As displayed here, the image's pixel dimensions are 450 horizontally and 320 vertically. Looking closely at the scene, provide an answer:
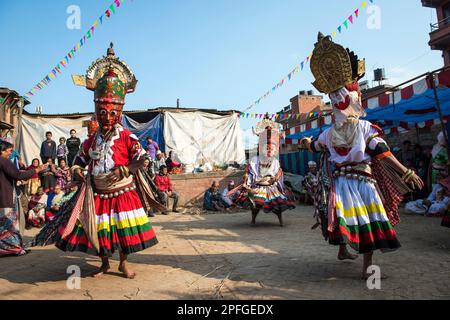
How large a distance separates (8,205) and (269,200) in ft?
16.0

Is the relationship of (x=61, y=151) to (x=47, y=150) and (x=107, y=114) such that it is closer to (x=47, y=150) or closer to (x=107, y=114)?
(x=47, y=150)

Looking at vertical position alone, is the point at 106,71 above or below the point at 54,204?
above

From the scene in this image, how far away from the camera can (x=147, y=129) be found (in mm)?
15789

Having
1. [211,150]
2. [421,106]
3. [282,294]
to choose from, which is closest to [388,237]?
[282,294]

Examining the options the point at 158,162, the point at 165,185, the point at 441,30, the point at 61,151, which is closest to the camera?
the point at 165,185

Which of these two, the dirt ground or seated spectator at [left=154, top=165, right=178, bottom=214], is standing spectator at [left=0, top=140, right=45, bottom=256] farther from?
seated spectator at [left=154, top=165, right=178, bottom=214]

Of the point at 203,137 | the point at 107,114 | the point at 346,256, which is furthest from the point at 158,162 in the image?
the point at 346,256

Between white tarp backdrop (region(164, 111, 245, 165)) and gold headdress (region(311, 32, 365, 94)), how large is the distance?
12341 millimetres

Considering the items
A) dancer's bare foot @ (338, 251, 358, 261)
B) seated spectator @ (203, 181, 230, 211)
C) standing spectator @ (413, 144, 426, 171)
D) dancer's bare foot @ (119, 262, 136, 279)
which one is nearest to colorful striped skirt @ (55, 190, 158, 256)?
dancer's bare foot @ (119, 262, 136, 279)

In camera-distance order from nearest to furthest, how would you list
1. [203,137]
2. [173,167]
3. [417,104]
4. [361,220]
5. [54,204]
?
1. [361,220]
2. [54,204]
3. [417,104]
4. [173,167]
5. [203,137]

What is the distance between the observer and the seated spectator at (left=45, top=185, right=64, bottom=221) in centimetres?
833

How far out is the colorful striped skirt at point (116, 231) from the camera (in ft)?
12.5

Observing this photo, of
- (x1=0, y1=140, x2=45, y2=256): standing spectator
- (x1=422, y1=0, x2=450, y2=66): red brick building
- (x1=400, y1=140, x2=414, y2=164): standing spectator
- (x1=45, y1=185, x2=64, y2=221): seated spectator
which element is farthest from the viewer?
(x1=422, y1=0, x2=450, y2=66): red brick building

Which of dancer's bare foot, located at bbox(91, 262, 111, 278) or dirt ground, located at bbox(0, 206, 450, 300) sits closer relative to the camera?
dirt ground, located at bbox(0, 206, 450, 300)
